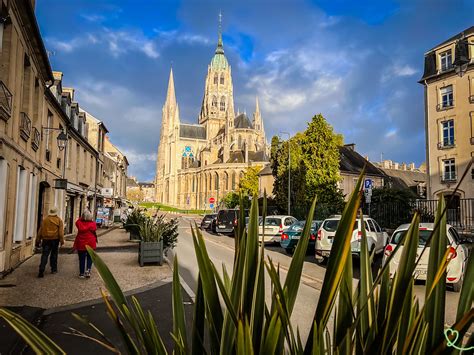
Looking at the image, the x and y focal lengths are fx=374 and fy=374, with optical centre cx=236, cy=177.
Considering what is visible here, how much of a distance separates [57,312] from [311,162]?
27.2 meters

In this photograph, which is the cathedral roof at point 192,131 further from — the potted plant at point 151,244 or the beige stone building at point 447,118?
the potted plant at point 151,244

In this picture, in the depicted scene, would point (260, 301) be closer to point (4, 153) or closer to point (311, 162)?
point (4, 153)

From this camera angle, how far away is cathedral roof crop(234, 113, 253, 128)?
103m

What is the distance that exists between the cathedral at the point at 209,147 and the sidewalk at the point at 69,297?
252ft

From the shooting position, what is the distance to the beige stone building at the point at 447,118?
2509cm

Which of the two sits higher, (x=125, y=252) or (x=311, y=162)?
(x=311, y=162)

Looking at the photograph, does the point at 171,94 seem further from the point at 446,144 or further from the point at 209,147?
the point at 446,144

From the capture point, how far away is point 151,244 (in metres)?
11.7

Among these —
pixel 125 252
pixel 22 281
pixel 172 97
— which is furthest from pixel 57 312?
pixel 172 97

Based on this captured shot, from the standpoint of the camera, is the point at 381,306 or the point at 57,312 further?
the point at 57,312

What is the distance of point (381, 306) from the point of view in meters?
1.52

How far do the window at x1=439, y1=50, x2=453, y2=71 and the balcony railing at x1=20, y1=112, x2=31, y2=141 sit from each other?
26.1 m

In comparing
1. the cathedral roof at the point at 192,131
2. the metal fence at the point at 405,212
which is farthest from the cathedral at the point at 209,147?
the metal fence at the point at 405,212

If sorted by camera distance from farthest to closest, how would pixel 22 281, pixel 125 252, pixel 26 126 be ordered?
1. pixel 125 252
2. pixel 26 126
3. pixel 22 281
